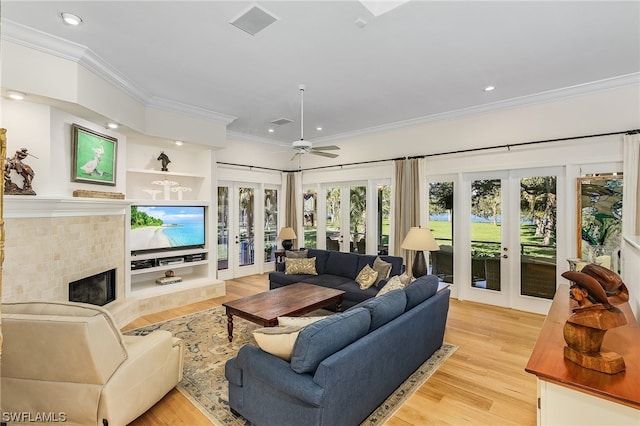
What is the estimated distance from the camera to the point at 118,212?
14.8 ft

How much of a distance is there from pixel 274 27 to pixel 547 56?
9.86 feet

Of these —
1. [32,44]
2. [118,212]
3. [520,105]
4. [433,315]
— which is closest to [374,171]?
[520,105]

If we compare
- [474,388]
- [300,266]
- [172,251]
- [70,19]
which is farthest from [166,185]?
[474,388]

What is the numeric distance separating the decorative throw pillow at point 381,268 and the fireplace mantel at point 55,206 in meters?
3.86

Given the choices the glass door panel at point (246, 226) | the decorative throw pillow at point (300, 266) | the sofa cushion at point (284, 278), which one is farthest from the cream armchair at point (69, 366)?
the glass door panel at point (246, 226)

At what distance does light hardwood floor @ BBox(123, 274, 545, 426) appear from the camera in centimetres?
235

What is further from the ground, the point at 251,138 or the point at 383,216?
the point at 251,138

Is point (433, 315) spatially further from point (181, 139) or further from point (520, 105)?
point (181, 139)

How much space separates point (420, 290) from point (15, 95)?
4601mm

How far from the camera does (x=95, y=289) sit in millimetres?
4121

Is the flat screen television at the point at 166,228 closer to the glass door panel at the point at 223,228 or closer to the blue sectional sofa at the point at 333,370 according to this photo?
the glass door panel at the point at 223,228

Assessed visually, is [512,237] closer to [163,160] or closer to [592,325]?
[592,325]

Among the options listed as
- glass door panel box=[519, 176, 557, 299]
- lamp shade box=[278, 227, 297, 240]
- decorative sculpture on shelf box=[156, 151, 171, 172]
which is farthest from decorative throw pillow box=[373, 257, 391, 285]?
decorative sculpture on shelf box=[156, 151, 171, 172]

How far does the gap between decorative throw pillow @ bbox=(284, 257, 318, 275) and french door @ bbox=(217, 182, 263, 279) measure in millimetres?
2071
